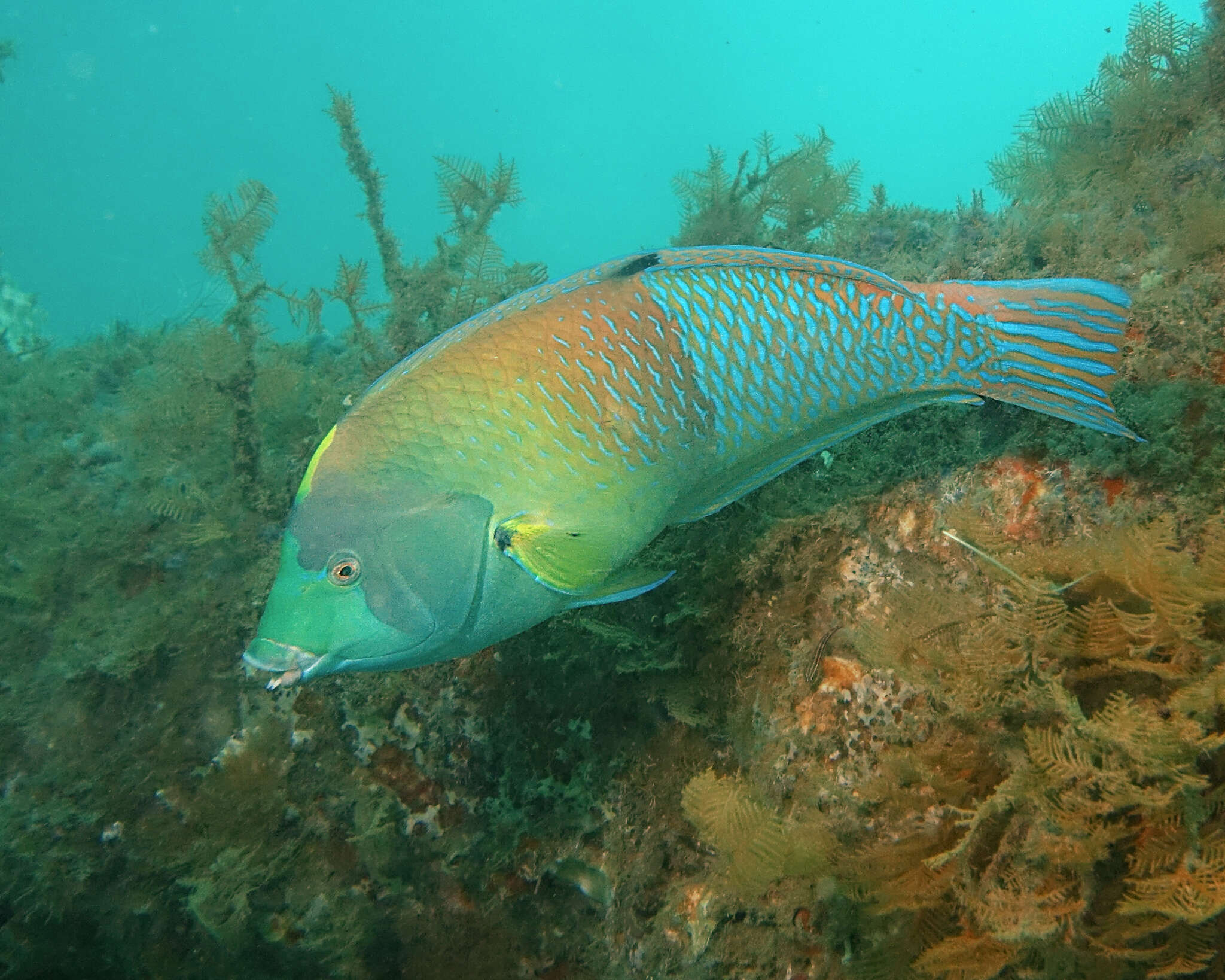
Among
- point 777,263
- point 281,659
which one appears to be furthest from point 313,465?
point 777,263

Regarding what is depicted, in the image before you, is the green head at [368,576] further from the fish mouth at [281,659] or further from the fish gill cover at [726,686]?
the fish gill cover at [726,686]

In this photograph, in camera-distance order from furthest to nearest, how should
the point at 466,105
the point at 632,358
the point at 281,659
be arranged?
1. the point at 466,105
2. the point at 632,358
3. the point at 281,659

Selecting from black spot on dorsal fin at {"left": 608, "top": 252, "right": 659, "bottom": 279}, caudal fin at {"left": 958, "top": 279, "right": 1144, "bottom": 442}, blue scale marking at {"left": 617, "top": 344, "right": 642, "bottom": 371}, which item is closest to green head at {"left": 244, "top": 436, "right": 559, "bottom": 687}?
blue scale marking at {"left": 617, "top": 344, "right": 642, "bottom": 371}

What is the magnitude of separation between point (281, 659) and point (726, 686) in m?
1.98

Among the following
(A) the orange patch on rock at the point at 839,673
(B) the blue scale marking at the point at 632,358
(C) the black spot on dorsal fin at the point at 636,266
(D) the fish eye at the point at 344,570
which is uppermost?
(C) the black spot on dorsal fin at the point at 636,266

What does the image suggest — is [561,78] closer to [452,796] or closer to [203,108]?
[203,108]

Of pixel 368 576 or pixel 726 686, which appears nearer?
pixel 368 576

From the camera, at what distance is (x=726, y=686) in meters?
3.01

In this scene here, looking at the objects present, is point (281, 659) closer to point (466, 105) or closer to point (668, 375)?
point (668, 375)

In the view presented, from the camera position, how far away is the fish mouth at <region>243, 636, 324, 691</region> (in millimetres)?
1941

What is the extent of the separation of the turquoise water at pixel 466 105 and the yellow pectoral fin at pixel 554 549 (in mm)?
90828

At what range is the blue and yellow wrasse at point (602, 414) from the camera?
79.3 inches

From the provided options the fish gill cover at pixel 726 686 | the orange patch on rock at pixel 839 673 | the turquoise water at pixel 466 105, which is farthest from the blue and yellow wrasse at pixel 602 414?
the turquoise water at pixel 466 105

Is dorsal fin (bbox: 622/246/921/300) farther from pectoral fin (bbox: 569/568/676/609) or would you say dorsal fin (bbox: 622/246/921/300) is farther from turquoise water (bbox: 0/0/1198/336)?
turquoise water (bbox: 0/0/1198/336)
